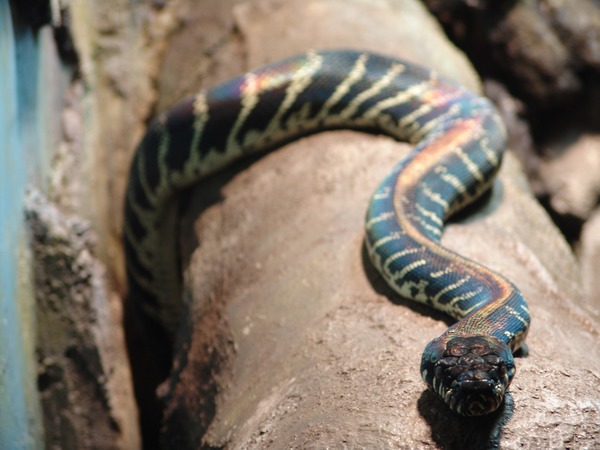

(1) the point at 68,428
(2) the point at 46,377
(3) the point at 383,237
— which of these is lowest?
(1) the point at 68,428

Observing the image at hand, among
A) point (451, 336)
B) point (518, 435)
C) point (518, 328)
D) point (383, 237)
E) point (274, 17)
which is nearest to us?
point (518, 435)

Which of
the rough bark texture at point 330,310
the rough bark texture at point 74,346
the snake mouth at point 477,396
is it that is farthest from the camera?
the rough bark texture at point 74,346

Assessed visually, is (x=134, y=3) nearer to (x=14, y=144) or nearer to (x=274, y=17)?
(x=274, y=17)

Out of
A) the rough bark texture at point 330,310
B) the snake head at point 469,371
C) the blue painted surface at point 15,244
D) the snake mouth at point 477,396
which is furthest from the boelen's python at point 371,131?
the blue painted surface at point 15,244

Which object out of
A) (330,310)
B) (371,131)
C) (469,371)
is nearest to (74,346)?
(330,310)

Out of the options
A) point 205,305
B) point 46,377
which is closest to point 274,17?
point 205,305

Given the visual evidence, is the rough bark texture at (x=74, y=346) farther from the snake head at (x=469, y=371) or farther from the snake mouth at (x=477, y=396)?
the snake mouth at (x=477, y=396)

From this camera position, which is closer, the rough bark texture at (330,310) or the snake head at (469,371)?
the snake head at (469,371)
